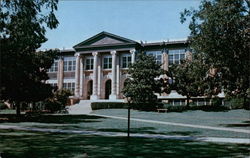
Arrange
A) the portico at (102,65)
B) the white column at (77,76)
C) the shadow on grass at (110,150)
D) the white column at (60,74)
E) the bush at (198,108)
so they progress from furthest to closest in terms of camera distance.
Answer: the white column at (60,74) → the white column at (77,76) → the portico at (102,65) → the bush at (198,108) → the shadow on grass at (110,150)

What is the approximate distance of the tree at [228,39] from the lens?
61.9ft

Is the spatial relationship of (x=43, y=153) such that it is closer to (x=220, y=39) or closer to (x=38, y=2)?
(x=38, y=2)

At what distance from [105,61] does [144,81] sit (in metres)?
13.7

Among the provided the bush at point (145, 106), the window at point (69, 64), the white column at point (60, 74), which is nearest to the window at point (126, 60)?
the window at point (69, 64)

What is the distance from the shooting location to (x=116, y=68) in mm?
48844

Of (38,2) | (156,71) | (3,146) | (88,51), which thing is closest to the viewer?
(3,146)

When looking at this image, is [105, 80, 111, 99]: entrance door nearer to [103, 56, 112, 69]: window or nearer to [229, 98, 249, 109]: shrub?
[103, 56, 112, 69]: window

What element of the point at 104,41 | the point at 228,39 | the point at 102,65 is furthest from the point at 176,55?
the point at 228,39

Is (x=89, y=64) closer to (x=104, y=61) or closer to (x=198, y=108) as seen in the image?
(x=104, y=61)

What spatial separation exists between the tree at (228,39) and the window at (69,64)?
115ft

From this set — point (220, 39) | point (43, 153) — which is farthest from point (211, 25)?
point (43, 153)

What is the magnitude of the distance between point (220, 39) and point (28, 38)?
42.7 ft

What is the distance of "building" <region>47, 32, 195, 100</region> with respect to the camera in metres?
47.1

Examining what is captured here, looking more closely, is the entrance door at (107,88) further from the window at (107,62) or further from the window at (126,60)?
the window at (126,60)
